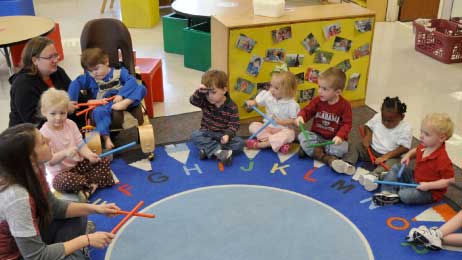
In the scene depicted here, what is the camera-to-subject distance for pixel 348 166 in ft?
9.43

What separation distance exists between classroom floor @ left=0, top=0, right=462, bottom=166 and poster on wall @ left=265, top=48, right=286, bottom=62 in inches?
28.6

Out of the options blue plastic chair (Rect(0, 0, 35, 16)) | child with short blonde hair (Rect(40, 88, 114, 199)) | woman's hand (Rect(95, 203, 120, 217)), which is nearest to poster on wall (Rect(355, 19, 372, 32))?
child with short blonde hair (Rect(40, 88, 114, 199))

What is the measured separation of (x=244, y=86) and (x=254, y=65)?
0.16m

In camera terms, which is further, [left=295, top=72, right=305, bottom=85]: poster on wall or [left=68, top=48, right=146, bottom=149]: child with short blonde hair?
[left=295, top=72, right=305, bottom=85]: poster on wall

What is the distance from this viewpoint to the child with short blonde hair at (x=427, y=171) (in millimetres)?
2439

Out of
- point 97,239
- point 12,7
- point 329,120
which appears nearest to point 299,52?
point 329,120

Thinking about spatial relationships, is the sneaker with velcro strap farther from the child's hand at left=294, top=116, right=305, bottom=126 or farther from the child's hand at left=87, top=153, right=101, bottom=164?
the child's hand at left=87, top=153, right=101, bottom=164

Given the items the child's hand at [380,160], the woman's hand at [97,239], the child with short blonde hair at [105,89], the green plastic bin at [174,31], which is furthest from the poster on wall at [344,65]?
the woman's hand at [97,239]

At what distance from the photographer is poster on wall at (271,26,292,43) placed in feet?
10.9

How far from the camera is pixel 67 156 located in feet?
8.41

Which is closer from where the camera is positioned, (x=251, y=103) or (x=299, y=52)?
(x=251, y=103)

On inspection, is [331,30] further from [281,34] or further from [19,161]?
[19,161]

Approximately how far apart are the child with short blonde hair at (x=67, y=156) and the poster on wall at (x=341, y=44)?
1.82m

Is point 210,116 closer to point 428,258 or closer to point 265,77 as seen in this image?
point 265,77
